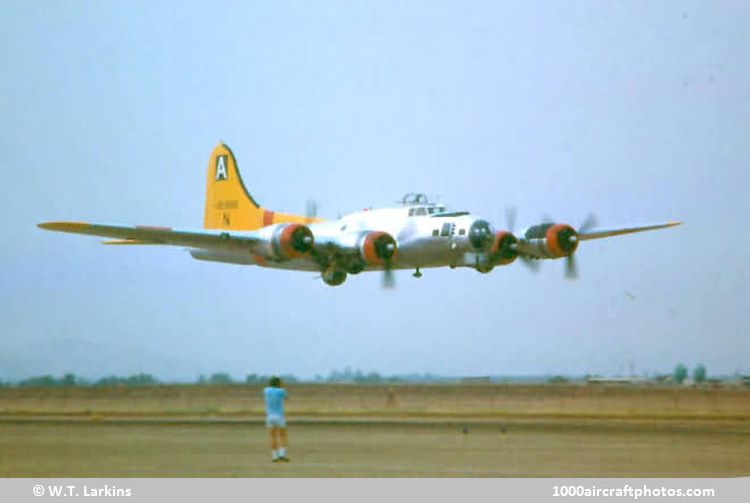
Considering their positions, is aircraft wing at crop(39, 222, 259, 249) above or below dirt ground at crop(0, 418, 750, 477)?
above

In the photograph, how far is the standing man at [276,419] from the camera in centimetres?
2536

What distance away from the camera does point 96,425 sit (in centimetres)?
3703

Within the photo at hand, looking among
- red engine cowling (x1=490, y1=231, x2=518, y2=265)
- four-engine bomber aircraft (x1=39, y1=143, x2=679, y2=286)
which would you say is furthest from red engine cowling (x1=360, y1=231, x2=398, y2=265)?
red engine cowling (x1=490, y1=231, x2=518, y2=265)

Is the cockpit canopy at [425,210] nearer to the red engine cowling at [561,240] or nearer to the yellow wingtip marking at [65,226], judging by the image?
the red engine cowling at [561,240]

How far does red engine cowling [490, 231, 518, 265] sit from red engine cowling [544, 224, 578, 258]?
151cm

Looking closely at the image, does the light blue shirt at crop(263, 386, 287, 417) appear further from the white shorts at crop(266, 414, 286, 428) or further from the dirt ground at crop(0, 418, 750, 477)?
the dirt ground at crop(0, 418, 750, 477)

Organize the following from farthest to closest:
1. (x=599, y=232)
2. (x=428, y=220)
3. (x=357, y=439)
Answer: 1. (x=599, y=232)
2. (x=428, y=220)
3. (x=357, y=439)

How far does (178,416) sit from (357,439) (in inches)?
527

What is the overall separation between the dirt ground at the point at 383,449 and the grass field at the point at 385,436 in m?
0.04

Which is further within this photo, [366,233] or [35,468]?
[366,233]

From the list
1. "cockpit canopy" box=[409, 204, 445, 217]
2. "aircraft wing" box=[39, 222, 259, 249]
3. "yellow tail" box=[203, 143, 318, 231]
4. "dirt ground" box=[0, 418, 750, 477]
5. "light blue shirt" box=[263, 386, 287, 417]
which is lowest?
"dirt ground" box=[0, 418, 750, 477]

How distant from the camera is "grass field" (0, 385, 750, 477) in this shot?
2392 cm

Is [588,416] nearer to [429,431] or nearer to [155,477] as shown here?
[429,431]
